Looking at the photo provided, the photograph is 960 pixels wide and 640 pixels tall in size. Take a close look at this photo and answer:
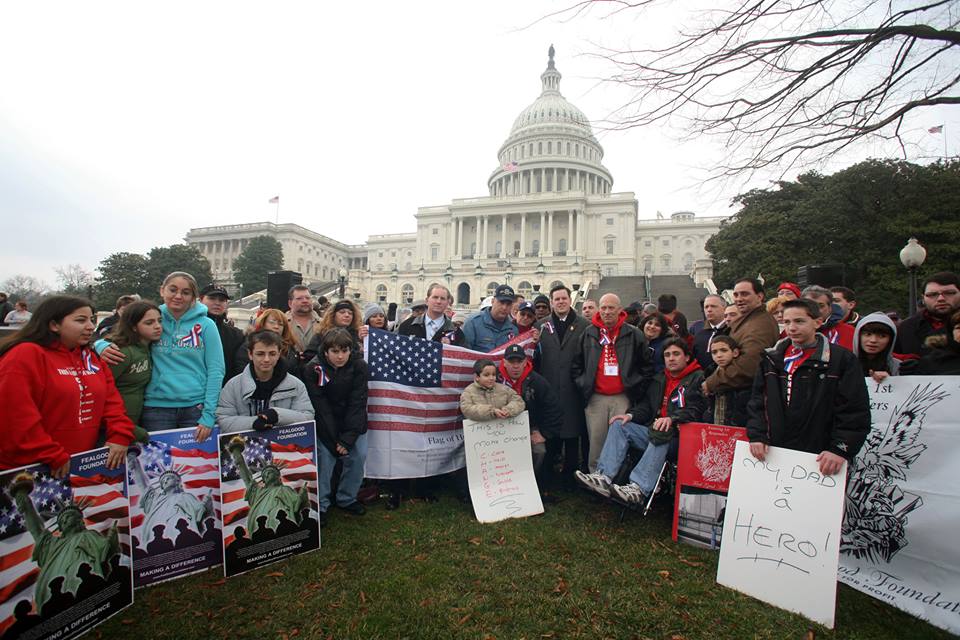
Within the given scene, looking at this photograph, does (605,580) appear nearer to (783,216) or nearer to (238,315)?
(783,216)

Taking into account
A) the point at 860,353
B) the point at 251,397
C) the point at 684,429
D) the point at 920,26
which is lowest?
the point at 684,429

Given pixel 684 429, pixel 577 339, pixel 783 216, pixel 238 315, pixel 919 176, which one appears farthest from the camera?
pixel 238 315

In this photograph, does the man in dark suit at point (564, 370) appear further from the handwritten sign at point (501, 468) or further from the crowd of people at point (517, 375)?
the handwritten sign at point (501, 468)

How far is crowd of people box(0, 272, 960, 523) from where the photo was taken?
355 centimetres

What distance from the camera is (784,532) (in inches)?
145

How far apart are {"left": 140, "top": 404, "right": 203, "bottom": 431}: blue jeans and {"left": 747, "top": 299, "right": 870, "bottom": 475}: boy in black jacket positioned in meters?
5.11

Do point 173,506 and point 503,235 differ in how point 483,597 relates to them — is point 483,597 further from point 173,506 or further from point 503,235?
point 503,235

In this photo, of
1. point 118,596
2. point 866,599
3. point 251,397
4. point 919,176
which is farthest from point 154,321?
point 919,176

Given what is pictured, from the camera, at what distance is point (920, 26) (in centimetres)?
416

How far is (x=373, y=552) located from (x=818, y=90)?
5.99m

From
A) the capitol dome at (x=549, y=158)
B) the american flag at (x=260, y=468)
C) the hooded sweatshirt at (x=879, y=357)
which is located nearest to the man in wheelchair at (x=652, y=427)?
the hooded sweatshirt at (x=879, y=357)

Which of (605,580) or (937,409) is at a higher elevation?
(937,409)

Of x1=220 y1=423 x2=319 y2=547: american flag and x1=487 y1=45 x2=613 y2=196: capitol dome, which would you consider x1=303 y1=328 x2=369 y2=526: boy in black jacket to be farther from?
x1=487 y1=45 x2=613 y2=196: capitol dome

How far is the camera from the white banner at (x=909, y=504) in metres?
3.51
